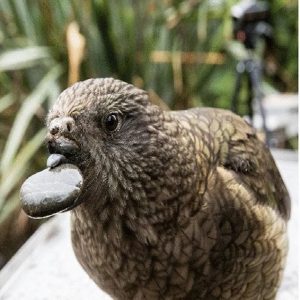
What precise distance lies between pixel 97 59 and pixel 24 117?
0.36 m

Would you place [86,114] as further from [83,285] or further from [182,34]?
[182,34]

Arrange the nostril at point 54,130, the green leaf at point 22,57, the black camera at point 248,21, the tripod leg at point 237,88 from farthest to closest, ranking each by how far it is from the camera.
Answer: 1. the green leaf at point 22,57
2. the tripod leg at point 237,88
3. the black camera at point 248,21
4. the nostril at point 54,130

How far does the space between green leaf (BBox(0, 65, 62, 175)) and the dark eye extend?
1069 mm

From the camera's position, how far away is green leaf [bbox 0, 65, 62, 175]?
1720mm

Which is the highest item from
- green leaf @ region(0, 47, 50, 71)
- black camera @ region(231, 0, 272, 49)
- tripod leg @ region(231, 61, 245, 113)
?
black camera @ region(231, 0, 272, 49)

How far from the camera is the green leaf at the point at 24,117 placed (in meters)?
1.72

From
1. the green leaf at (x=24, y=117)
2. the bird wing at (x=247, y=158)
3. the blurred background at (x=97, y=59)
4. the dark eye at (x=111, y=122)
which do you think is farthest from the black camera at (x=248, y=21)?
the dark eye at (x=111, y=122)

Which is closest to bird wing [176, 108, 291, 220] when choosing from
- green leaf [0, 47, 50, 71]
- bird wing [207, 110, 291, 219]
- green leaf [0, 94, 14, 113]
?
bird wing [207, 110, 291, 219]

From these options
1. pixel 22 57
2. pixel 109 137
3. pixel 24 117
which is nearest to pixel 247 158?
pixel 109 137

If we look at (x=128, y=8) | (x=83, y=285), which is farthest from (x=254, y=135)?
(x=128, y=8)

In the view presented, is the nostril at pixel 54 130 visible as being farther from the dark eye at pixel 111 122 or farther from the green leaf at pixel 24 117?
the green leaf at pixel 24 117

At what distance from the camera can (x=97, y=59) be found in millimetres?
1953

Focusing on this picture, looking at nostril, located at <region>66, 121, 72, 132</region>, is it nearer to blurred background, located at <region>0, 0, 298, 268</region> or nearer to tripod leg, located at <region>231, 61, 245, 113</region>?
tripod leg, located at <region>231, 61, 245, 113</region>

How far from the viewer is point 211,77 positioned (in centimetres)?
220
